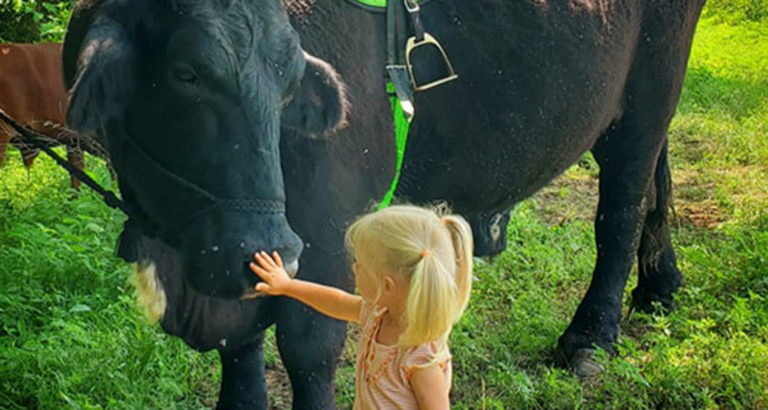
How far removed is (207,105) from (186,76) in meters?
0.09

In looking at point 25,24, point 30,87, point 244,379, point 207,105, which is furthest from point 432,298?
point 25,24

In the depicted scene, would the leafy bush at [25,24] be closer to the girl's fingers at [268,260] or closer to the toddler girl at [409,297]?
the girl's fingers at [268,260]

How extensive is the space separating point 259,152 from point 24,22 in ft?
20.8

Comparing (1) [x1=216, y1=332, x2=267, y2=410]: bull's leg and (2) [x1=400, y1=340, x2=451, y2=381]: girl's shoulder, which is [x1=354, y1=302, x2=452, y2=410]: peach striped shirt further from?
(1) [x1=216, y1=332, x2=267, y2=410]: bull's leg

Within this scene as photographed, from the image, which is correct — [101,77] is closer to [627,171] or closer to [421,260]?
[421,260]

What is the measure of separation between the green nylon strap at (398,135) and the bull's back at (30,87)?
383cm

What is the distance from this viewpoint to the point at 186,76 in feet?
8.38

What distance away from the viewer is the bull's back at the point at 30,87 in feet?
21.5

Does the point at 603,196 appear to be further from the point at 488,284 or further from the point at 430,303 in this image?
the point at 430,303

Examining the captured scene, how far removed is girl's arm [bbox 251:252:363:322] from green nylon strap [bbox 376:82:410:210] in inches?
24.4

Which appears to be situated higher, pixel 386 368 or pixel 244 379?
pixel 386 368

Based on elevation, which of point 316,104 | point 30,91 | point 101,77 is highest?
point 101,77

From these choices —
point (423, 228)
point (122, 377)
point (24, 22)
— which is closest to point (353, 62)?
point (423, 228)

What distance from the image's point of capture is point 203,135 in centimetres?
260
